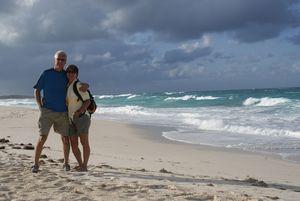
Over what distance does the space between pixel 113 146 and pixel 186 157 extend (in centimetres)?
247

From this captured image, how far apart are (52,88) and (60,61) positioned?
1.29 feet

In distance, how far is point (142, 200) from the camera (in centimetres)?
486

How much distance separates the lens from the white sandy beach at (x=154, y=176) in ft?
17.1

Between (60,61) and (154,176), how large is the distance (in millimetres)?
2089

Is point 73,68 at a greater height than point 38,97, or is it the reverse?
point 73,68

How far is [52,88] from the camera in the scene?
6.45 m

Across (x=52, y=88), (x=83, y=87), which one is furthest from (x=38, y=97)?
(x=83, y=87)

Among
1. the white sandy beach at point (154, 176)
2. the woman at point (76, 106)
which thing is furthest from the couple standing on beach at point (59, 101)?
the white sandy beach at point (154, 176)

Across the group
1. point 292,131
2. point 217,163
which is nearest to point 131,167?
point 217,163

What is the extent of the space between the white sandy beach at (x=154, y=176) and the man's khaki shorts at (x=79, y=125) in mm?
578

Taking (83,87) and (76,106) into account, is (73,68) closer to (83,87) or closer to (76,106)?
(83,87)

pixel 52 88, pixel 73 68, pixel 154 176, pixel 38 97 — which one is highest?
pixel 73 68

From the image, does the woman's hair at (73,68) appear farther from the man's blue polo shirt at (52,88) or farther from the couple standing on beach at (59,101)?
the man's blue polo shirt at (52,88)

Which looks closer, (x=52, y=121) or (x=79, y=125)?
(x=52, y=121)
